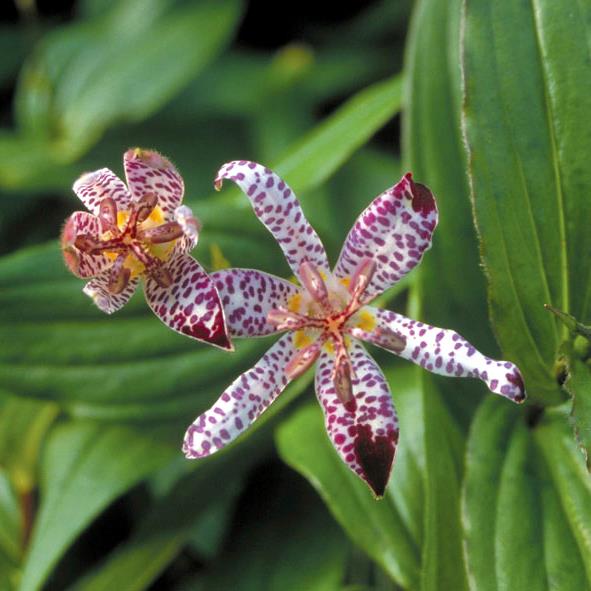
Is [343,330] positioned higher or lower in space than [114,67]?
higher

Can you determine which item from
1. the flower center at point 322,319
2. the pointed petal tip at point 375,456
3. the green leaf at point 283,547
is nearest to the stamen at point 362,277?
the flower center at point 322,319

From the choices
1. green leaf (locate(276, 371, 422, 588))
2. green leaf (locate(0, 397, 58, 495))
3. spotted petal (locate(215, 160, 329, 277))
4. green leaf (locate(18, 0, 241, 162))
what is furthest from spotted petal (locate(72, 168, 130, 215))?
green leaf (locate(18, 0, 241, 162))

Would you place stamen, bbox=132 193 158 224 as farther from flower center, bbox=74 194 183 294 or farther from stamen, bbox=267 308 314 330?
Result: stamen, bbox=267 308 314 330

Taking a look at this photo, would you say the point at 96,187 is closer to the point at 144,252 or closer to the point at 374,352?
the point at 144,252

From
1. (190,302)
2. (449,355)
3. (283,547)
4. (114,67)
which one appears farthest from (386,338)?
(114,67)

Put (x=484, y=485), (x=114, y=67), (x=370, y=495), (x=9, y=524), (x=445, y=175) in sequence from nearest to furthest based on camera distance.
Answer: (x=484, y=485) < (x=370, y=495) < (x=445, y=175) < (x=9, y=524) < (x=114, y=67)

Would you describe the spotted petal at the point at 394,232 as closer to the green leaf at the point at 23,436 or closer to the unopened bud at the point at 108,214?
the unopened bud at the point at 108,214

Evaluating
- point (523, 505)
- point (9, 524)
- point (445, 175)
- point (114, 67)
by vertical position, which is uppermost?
point (445, 175)
